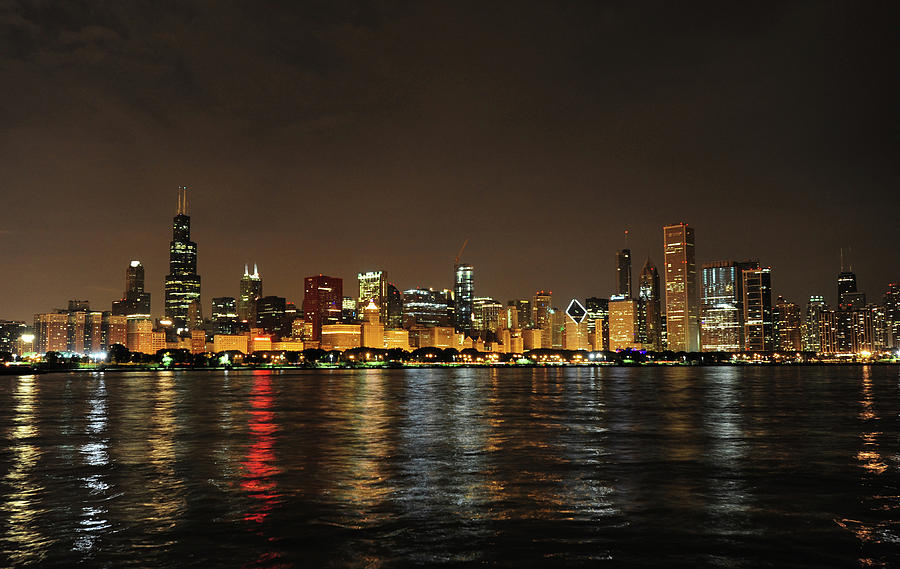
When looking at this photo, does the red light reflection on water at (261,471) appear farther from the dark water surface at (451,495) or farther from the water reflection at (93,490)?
the water reflection at (93,490)

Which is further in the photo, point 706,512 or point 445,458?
point 445,458

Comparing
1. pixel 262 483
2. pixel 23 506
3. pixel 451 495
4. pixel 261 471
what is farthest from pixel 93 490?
pixel 451 495

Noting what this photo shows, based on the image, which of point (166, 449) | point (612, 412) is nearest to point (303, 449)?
point (166, 449)

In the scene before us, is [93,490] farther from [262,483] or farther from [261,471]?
[261,471]

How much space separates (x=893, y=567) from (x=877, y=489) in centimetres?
1200

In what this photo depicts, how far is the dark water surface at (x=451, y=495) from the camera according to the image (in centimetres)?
1891

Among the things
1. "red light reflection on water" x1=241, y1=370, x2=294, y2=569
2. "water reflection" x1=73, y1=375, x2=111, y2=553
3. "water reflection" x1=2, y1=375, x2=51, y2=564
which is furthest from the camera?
"water reflection" x1=73, y1=375, x2=111, y2=553

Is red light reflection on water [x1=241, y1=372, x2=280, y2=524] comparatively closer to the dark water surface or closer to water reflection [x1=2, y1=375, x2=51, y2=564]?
the dark water surface

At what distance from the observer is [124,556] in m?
18.5

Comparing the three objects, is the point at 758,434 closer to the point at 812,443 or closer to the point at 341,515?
the point at 812,443

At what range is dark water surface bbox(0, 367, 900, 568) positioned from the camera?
744 inches

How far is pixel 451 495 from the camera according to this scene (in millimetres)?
26344

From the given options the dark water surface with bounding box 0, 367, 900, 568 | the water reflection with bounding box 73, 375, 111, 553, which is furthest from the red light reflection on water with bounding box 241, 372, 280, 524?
the water reflection with bounding box 73, 375, 111, 553

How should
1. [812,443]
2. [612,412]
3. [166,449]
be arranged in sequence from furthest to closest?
[612,412] < [812,443] < [166,449]
